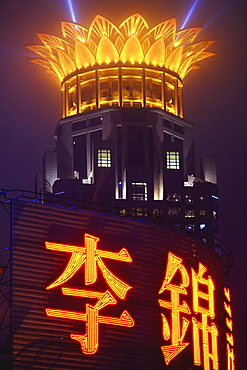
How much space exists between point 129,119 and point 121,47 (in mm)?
8660

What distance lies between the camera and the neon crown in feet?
382

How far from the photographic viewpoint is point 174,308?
63594mm

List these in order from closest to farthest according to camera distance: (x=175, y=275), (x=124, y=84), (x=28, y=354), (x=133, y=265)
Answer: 1. (x=28, y=354)
2. (x=133, y=265)
3. (x=175, y=275)
4. (x=124, y=84)

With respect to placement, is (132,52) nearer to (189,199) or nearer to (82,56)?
(82,56)

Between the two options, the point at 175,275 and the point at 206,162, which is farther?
the point at 206,162

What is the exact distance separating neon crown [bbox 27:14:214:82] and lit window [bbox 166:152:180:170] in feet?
33.8

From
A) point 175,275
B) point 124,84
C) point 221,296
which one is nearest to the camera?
point 175,275

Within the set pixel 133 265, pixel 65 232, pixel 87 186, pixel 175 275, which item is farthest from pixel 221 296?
pixel 87 186

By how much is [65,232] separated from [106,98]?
66.5 m

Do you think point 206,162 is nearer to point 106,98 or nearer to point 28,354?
point 106,98

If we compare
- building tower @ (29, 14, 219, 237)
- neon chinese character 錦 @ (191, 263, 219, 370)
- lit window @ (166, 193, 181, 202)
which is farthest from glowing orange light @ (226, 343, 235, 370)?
lit window @ (166, 193, 181, 202)

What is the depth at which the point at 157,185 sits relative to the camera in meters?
118

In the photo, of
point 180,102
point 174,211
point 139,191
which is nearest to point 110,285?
point 139,191

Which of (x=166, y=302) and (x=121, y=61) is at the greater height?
(x=121, y=61)
